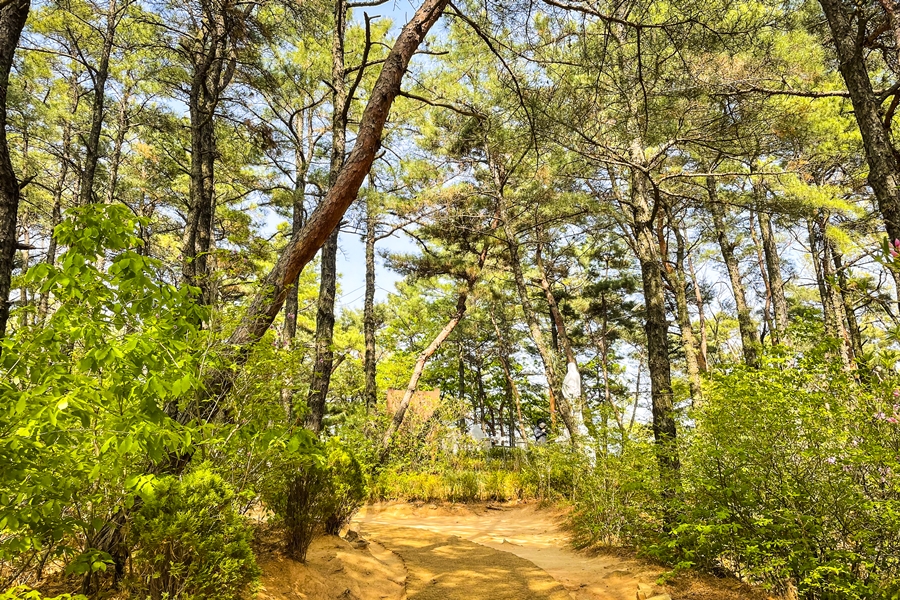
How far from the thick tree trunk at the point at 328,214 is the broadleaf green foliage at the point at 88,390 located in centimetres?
65

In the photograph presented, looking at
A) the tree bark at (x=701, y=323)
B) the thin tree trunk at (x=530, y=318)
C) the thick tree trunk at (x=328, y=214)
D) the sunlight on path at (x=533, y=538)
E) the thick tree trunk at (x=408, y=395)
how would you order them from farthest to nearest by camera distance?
the tree bark at (x=701, y=323), the thick tree trunk at (x=408, y=395), the thin tree trunk at (x=530, y=318), the sunlight on path at (x=533, y=538), the thick tree trunk at (x=328, y=214)

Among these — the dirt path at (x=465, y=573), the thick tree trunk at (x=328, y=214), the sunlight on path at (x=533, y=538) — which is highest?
the thick tree trunk at (x=328, y=214)

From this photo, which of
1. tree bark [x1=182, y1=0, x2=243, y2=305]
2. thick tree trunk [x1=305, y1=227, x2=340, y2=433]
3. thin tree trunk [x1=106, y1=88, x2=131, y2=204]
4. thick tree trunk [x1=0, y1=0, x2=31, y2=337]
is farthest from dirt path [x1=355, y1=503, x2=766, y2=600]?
thin tree trunk [x1=106, y1=88, x2=131, y2=204]

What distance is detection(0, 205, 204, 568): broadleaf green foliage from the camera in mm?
1450

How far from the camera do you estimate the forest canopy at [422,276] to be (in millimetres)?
1933

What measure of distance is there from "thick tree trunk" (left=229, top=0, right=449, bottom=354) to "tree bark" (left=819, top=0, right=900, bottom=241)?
3.61m

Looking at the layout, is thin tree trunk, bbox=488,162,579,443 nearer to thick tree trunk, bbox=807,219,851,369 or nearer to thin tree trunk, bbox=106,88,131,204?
thick tree trunk, bbox=807,219,851,369

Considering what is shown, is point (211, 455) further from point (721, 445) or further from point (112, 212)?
point (721, 445)

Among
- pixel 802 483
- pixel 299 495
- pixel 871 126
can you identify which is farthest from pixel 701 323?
pixel 299 495

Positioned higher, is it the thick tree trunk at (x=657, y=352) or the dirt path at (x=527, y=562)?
the thick tree trunk at (x=657, y=352)

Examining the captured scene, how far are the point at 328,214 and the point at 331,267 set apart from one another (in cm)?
477

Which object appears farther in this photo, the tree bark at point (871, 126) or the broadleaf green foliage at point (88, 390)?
the tree bark at point (871, 126)

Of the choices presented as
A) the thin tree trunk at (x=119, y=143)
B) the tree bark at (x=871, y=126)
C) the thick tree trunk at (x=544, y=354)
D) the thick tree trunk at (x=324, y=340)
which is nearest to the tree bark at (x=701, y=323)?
the thick tree trunk at (x=544, y=354)

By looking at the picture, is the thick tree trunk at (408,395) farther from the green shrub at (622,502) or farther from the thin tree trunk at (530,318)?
the green shrub at (622,502)
